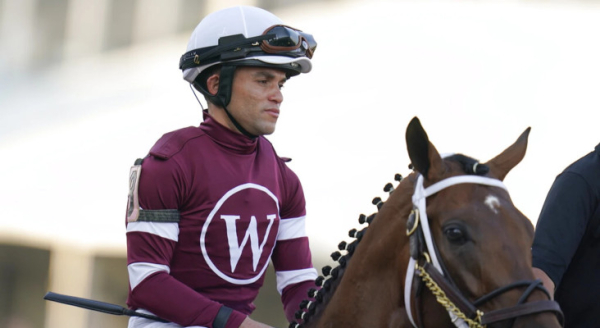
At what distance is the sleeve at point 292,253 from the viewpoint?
3.13m

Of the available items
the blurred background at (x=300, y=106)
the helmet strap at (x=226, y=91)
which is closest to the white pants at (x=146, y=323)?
the helmet strap at (x=226, y=91)

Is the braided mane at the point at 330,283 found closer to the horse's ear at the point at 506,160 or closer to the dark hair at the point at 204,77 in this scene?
the horse's ear at the point at 506,160

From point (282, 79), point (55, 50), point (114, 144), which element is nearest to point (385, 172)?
point (114, 144)

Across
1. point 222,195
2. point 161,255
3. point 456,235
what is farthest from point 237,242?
point 456,235

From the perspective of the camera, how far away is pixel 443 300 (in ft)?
7.44

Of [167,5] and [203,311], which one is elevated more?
Result: [167,5]

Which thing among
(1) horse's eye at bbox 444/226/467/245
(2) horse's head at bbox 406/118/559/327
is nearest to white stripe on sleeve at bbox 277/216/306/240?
(2) horse's head at bbox 406/118/559/327

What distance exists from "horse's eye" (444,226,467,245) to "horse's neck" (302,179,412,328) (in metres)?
0.20

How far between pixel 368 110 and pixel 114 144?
7.60ft

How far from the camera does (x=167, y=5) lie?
8.08m

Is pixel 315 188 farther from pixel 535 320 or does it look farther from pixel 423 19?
pixel 535 320

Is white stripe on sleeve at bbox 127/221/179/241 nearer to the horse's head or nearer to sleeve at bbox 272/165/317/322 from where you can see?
sleeve at bbox 272/165/317/322

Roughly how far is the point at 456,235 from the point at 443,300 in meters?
0.18

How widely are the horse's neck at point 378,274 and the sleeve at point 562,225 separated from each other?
664 millimetres
